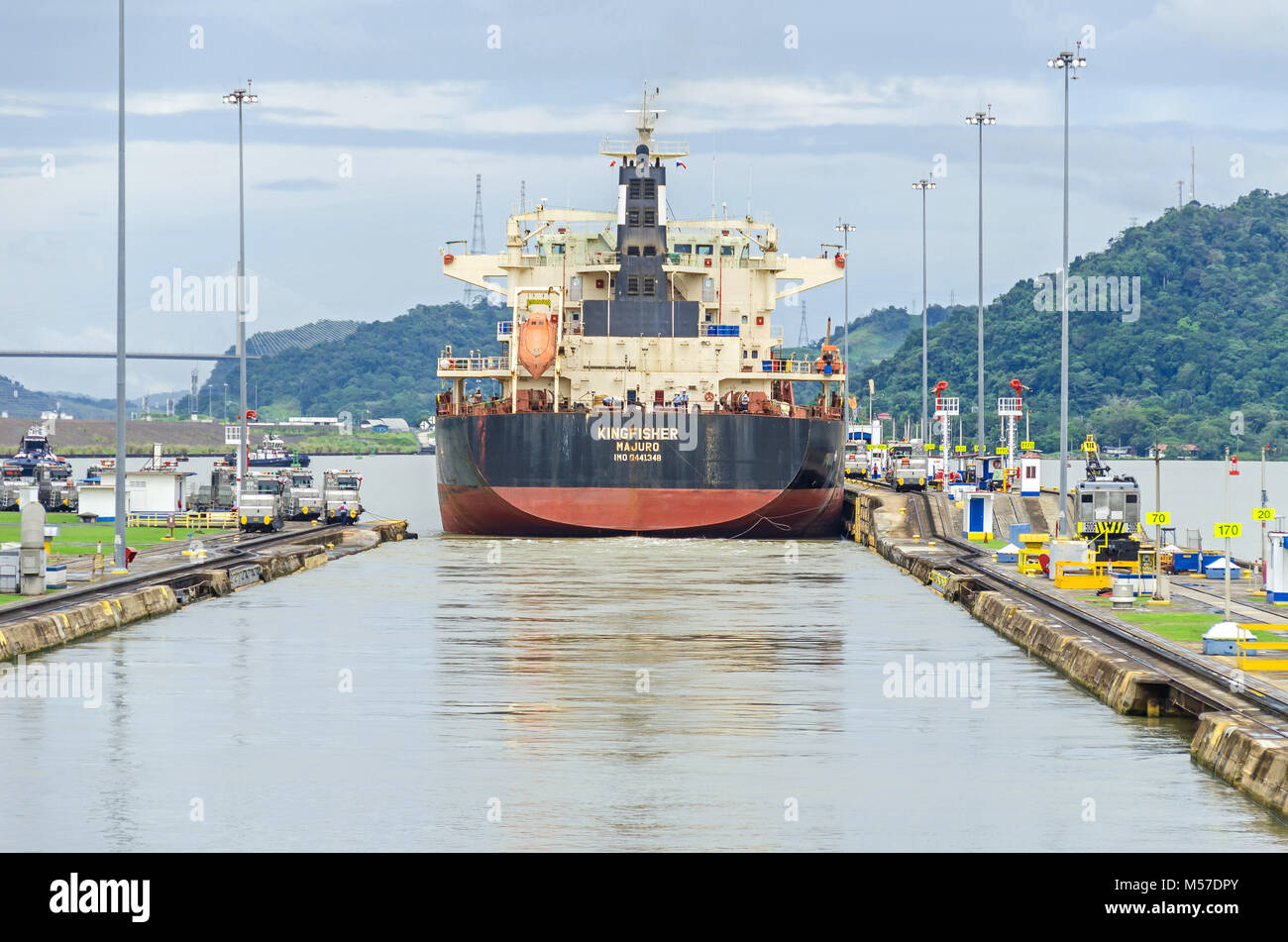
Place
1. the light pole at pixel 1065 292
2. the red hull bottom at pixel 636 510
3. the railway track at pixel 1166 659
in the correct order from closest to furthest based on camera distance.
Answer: the railway track at pixel 1166 659, the light pole at pixel 1065 292, the red hull bottom at pixel 636 510

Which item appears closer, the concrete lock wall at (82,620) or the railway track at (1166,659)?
the railway track at (1166,659)

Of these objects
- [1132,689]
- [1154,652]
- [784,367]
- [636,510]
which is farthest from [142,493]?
[1132,689]

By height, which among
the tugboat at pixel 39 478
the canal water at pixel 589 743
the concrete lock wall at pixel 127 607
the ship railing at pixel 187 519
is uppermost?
the tugboat at pixel 39 478

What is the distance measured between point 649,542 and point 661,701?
3825cm

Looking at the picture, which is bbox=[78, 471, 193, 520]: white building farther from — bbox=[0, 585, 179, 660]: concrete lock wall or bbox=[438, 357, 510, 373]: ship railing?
bbox=[0, 585, 179, 660]: concrete lock wall

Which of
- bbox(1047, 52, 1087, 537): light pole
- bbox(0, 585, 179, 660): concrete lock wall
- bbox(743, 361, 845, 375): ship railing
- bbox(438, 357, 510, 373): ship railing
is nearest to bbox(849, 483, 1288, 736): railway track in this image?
bbox(1047, 52, 1087, 537): light pole

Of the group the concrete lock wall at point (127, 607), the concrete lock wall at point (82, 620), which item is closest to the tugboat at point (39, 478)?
the concrete lock wall at point (127, 607)

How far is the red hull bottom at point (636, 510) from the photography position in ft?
223

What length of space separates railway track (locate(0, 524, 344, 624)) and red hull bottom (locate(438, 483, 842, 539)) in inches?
289

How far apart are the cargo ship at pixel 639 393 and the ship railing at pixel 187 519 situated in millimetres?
8916

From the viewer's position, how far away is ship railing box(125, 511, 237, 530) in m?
73.1

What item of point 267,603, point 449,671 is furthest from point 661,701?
point 267,603

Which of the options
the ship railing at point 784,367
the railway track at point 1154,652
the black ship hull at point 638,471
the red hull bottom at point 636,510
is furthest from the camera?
the ship railing at point 784,367

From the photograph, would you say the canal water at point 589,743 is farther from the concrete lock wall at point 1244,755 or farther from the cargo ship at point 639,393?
the cargo ship at point 639,393
